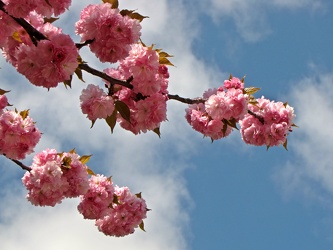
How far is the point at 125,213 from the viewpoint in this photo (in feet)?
22.0

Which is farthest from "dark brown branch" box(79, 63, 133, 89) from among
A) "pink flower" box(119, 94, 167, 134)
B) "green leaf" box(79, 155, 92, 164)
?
"green leaf" box(79, 155, 92, 164)

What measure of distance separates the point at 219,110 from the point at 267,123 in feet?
2.37

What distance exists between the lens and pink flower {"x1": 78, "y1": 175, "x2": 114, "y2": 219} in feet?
21.0

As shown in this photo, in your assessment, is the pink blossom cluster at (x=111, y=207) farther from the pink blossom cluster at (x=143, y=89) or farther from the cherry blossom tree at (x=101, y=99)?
the pink blossom cluster at (x=143, y=89)

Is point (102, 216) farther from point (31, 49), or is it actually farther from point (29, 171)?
point (31, 49)

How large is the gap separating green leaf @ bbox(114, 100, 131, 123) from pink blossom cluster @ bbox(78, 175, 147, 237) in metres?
1.25

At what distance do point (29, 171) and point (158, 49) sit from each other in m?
1.75

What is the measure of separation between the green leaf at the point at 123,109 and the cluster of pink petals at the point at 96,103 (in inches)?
3.2

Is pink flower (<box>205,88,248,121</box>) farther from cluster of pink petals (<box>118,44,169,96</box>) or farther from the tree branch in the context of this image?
cluster of pink petals (<box>118,44,169,96</box>)

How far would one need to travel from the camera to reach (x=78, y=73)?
5355mm

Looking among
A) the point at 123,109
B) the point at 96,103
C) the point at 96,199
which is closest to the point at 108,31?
the point at 96,103

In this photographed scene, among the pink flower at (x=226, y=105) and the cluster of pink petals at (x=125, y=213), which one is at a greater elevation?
the pink flower at (x=226, y=105)

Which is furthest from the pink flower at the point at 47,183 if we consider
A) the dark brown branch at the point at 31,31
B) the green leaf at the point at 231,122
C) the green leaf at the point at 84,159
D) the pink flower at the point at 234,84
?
the pink flower at the point at 234,84

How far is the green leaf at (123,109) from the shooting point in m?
5.43
